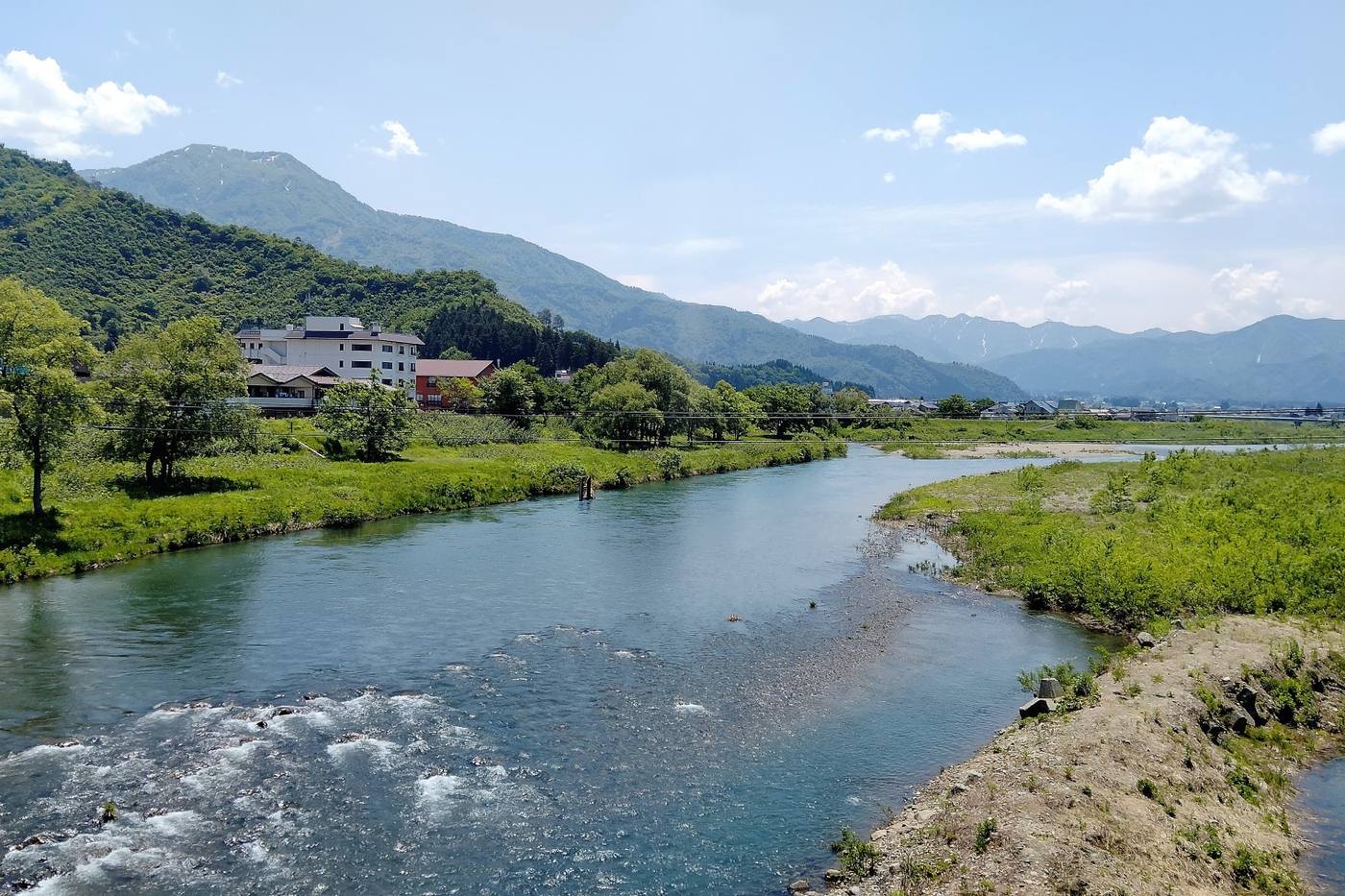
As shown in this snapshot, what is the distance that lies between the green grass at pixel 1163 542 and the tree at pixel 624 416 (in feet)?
106

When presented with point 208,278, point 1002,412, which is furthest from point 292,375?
point 1002,412

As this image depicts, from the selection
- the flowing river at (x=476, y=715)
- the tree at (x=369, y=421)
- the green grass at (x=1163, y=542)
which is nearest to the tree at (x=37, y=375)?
the flowing river at (x=476, y=715)

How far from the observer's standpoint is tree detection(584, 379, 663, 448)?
78125mm

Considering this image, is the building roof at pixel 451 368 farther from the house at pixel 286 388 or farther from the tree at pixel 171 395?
the tree at pixel 171 395

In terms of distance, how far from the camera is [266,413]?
73750 mm

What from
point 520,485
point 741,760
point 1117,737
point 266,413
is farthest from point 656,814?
point 266,413

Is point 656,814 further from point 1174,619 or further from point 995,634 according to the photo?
point 1174,619

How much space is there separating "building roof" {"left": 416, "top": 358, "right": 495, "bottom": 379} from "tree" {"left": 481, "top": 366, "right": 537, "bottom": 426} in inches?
933

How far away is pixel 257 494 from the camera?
4191 cm

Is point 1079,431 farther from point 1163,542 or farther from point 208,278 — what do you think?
point 208,278

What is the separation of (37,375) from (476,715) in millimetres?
Result: 23511

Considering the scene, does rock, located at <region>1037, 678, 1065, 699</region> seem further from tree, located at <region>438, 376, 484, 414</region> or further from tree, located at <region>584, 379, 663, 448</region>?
tree, located at <region>438, 376, 484, 414</region>

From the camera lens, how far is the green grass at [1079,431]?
404ft

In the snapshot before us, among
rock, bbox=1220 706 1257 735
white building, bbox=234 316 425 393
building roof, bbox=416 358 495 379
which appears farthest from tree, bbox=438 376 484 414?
rock, bbox=1220 706 1257 735
